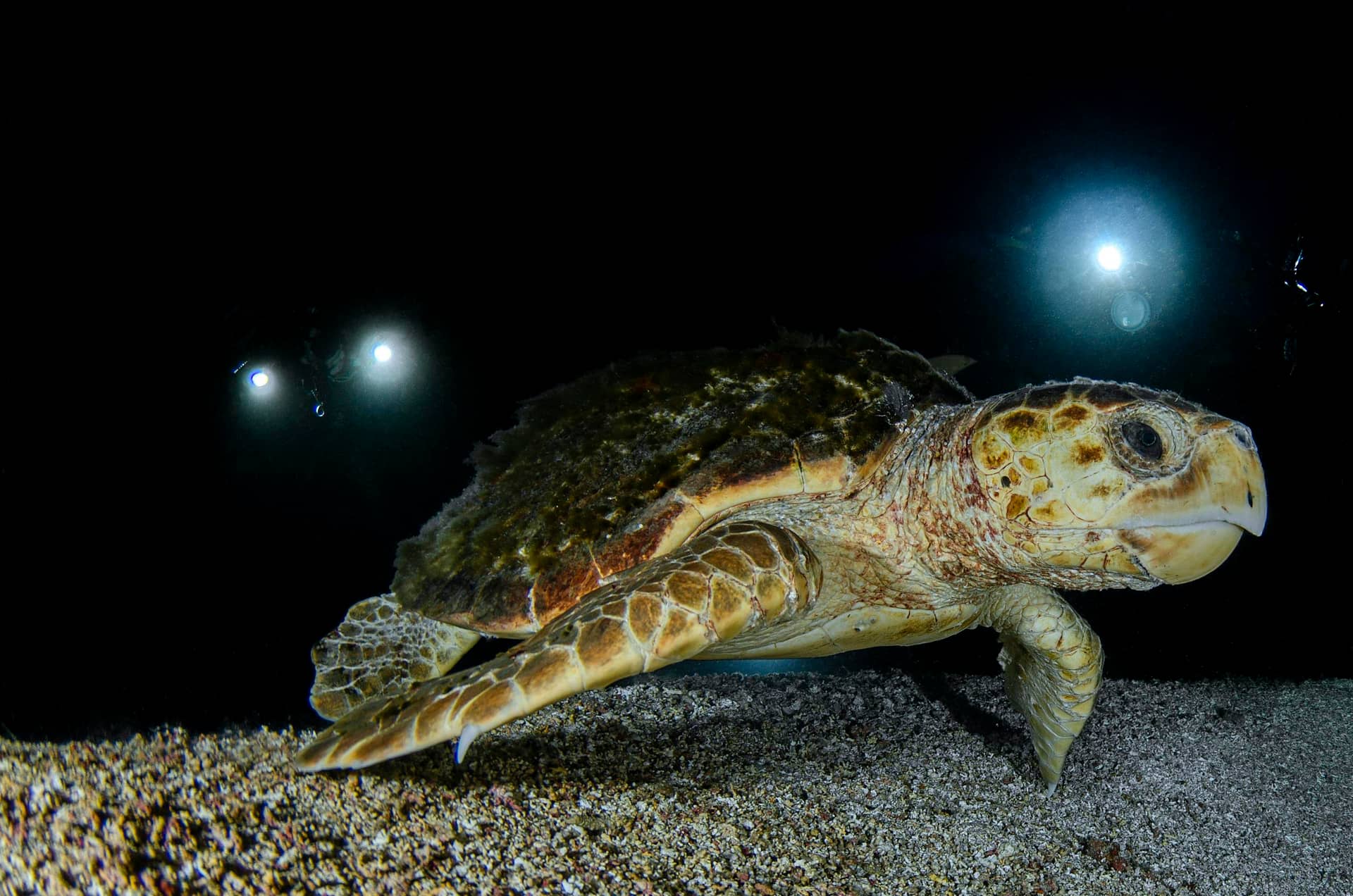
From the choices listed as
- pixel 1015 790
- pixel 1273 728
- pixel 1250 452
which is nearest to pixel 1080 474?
pixel 1250 452

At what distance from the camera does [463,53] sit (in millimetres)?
3850

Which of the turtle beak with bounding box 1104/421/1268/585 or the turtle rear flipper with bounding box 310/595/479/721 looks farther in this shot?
the turtle rear flipper with bounding box 310/595/479/721

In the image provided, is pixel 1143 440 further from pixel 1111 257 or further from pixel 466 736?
pixel 1111 257

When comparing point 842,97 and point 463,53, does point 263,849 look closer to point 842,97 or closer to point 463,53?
point 463,53

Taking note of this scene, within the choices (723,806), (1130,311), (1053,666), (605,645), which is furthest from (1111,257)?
(605,645)

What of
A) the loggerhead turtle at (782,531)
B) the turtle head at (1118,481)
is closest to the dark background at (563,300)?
the loggerhead turtle at (782,531)

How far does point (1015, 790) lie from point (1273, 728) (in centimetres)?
199

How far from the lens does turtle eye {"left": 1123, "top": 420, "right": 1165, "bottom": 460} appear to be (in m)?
1.71

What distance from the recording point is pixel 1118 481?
68.3 inches

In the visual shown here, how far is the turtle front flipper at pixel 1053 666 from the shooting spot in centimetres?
236

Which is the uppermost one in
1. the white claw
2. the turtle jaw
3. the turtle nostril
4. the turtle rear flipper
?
the turtle nostril

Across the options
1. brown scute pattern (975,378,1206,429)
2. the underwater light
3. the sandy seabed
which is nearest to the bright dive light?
the underwater light

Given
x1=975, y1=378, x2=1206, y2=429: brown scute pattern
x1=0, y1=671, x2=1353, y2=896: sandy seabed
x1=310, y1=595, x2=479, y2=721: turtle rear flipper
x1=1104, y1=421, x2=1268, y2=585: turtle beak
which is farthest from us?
x1=310, y1=595, x2=479, y2=721: turtle rear flipper

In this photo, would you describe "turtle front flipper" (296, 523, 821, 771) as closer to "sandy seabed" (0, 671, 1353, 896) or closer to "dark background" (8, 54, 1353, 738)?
"sandy seabed" (0, 671, 1353, 896)
